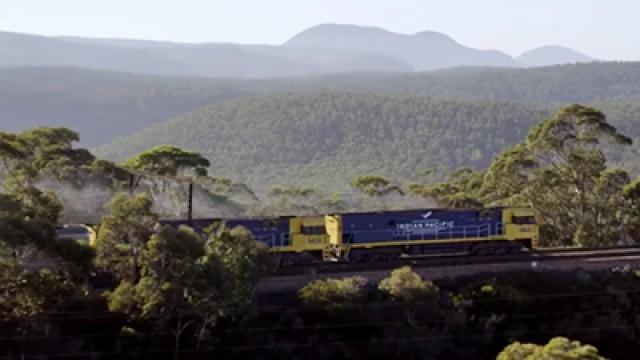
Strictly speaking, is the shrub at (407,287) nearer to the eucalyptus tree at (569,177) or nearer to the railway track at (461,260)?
the railway track at (461,260)

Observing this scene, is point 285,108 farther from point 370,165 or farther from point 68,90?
point 68,90

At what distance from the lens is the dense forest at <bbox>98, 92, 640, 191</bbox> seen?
358 ft

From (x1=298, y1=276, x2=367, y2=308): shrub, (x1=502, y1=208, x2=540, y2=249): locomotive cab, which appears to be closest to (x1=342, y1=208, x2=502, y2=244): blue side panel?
(x1=502, y1=208, x2=540, y2=249): locomotive cab

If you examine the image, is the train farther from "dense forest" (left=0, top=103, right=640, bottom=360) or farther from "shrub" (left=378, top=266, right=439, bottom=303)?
"shrub" (left=378, top=266, right=439, bottom=303)

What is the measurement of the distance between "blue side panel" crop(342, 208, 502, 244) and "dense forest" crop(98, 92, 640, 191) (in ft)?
215

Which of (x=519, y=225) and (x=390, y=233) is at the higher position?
(x=519, y=225)

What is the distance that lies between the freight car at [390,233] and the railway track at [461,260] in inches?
33.9

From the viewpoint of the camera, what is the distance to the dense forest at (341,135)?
4299 inches

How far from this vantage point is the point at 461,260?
30.5 m

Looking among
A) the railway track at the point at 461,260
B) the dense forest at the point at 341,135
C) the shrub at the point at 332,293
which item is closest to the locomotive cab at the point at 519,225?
the railway track at the point at 461,260

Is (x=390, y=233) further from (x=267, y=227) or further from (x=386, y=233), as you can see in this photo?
(x=267, y=227)

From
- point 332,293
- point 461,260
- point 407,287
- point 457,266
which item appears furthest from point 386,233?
point 332,293

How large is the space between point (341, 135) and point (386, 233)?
299ft

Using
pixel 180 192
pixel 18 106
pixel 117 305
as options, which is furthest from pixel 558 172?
pixel 18 106
